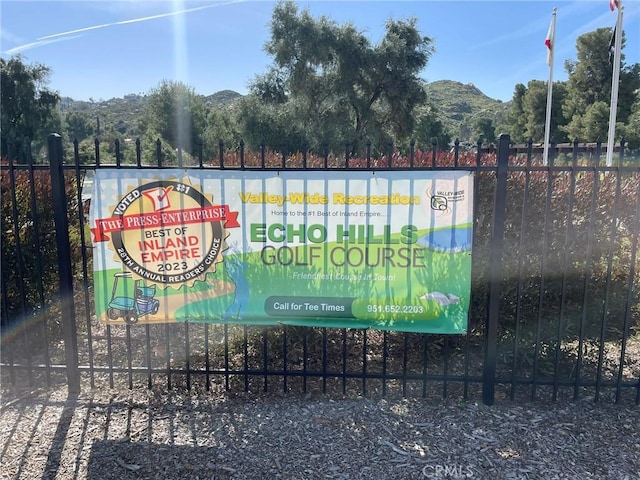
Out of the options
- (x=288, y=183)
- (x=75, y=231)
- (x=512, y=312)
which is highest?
(x=288, y=183)

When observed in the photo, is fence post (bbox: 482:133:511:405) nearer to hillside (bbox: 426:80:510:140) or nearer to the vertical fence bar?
the vertical fence bar

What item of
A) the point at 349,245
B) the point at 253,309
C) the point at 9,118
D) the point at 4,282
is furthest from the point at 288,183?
the point at 9,118

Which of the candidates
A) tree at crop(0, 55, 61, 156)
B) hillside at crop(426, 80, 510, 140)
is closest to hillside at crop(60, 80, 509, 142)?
hillside at crop(426, 80, 510, 140)

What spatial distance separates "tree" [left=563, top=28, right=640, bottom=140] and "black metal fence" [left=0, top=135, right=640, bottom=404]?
129 feet

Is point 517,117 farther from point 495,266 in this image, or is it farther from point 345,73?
point 495,266

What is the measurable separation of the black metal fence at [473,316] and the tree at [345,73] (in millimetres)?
22345

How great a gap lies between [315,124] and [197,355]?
23.2 metres

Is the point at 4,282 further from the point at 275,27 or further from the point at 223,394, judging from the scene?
the point at 275,27

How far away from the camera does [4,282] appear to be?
4113 mm

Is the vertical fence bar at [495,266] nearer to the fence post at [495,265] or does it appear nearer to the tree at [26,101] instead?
the fence post at [495,265]

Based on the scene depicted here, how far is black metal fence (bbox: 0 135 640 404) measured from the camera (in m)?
3.49

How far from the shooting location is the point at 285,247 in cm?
345

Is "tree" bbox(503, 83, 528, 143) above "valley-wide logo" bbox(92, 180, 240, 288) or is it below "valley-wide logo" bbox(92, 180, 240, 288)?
above

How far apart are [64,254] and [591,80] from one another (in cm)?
4799
